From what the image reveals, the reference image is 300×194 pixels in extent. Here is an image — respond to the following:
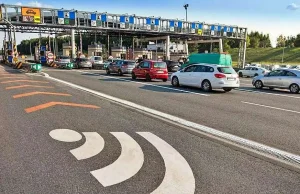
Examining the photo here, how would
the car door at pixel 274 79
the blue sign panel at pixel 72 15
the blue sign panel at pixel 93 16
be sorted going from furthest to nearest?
1. the blue sign panel at pixel 93 16
2. the blue sign panel at pixel 72 15
3. the car door at pixel 274 79

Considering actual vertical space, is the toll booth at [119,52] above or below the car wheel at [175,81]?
above

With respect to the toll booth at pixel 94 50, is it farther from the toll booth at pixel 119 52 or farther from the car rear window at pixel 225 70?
the car rear window at pixel 225 70

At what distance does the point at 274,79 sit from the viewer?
711 inches

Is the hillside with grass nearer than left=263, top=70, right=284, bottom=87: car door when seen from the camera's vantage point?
No

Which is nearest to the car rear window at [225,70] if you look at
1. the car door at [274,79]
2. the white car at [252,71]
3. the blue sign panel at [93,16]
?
the car door at [274,79]

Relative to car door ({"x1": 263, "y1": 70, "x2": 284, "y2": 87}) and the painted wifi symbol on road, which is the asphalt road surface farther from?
car door ({"x1": 263, "y1": 70, "x2": 284, "y2": 87})

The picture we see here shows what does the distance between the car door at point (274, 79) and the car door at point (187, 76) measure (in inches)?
208

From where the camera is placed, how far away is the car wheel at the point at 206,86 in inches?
609

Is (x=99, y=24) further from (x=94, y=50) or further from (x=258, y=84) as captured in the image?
(x=258, y=84)

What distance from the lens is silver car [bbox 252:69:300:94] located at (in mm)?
16891

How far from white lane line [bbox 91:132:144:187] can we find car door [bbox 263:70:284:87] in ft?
48.4

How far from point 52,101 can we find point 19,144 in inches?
203

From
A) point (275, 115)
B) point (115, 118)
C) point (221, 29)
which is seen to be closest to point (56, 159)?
point (115, 118)

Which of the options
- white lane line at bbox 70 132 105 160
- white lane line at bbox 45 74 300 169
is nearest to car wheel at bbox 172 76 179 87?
white lane line at bbox 45 74 300 169
